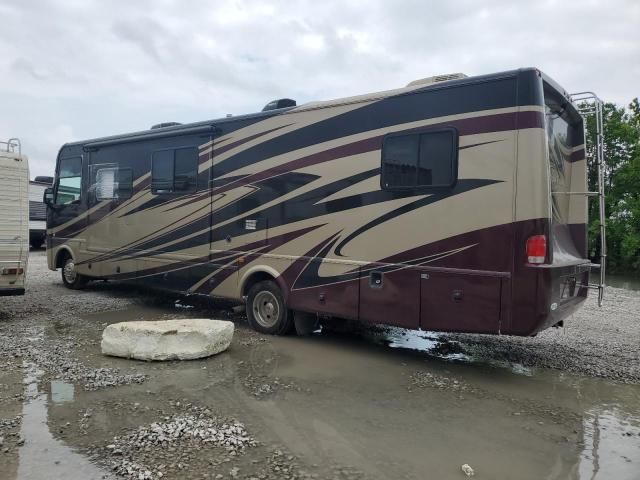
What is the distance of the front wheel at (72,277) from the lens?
35.6 feet

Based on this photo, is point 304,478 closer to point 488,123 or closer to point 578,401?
point 578,401

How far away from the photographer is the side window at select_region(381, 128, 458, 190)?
5.67 m

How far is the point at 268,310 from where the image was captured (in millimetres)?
7426

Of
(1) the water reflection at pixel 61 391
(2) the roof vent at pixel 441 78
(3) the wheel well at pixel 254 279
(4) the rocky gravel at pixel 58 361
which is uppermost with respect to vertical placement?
(2) the roof vent at pixel 441 78

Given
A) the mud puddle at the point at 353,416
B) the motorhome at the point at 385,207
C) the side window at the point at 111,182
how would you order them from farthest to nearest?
1. the side window at the point at 111,182
2. the motorhome at the point at 385,207
3. the mud puddle at the point at 353,416

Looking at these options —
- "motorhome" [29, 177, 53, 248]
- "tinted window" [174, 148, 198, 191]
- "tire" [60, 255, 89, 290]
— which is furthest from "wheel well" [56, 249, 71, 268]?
"motorhome" [29, 177, 53, 248]

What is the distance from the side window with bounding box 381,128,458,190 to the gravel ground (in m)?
2.50

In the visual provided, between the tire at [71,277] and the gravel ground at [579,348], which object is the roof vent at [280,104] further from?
the tire at [71,277]

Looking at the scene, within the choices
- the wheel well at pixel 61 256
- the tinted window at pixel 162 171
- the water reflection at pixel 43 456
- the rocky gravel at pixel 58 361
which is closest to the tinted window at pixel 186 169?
the tinted window at pixel 162 171

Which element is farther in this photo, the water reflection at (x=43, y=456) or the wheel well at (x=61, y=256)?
the wheel well at (x=61, y=256)

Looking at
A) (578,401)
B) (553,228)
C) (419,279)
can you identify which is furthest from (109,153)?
(578,401)

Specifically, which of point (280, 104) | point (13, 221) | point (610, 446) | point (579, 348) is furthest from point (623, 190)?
point (13, 221)

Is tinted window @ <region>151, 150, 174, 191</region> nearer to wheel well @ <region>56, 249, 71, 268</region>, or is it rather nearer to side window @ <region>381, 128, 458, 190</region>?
wheel well @ <region>56, 249, 71, 268</region>

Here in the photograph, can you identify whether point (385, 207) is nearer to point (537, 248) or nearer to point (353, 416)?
point (537, 248)
